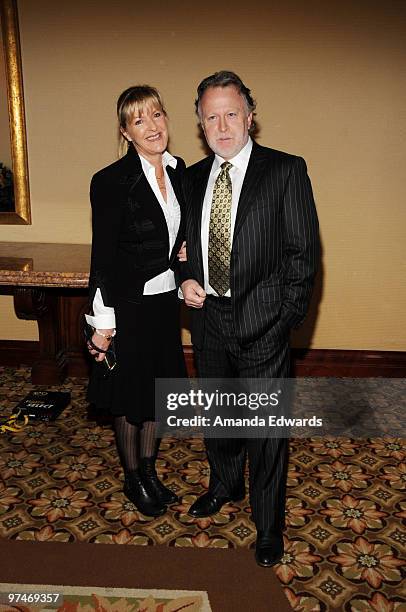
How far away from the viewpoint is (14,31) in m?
3.79

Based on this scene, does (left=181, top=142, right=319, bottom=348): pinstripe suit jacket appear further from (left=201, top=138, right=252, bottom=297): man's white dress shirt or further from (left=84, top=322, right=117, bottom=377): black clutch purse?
(left=84, top=322, right=117, bottom=377): black clutch purse

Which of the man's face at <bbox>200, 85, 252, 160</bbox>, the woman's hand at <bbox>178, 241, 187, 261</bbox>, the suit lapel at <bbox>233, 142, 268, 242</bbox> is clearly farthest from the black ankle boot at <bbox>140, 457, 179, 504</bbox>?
the man's face at <bbox>200, 85, 252, 160</bbox>

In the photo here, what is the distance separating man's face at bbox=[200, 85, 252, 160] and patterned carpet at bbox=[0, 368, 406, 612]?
5.71 ft

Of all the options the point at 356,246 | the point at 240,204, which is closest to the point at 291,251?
the point at 240,204

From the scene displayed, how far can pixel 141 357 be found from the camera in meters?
2.55

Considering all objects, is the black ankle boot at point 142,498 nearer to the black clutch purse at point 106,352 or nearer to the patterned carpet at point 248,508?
the patterned carpet at point 248,508

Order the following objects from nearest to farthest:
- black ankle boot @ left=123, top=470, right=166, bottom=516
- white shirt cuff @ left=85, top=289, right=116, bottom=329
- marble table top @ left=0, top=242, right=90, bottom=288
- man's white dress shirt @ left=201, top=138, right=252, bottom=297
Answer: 1. man's white dress shirt @ left=201, top=138, right=252, bottom=297
2. white shirt cuff @ left=85, top=289, right=116, bottom=329
3. black ankle boot @ left=123, top=470, right=166, bottom=516
4. marble table top @ left=0, top=242, right=90, bottom=288

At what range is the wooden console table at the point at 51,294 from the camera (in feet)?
11.3

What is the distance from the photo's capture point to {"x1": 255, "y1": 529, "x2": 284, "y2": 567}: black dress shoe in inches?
96.0

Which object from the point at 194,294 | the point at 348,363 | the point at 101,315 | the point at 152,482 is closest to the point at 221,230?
the point at 194,294

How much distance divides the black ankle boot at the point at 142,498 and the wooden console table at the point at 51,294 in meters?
1.22

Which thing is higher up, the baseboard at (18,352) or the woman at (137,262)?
the woman at (137,262)

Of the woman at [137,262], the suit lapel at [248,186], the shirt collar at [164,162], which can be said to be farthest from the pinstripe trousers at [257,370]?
the shirt collar at [164,162]

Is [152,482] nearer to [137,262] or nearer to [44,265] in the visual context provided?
[137,262]
